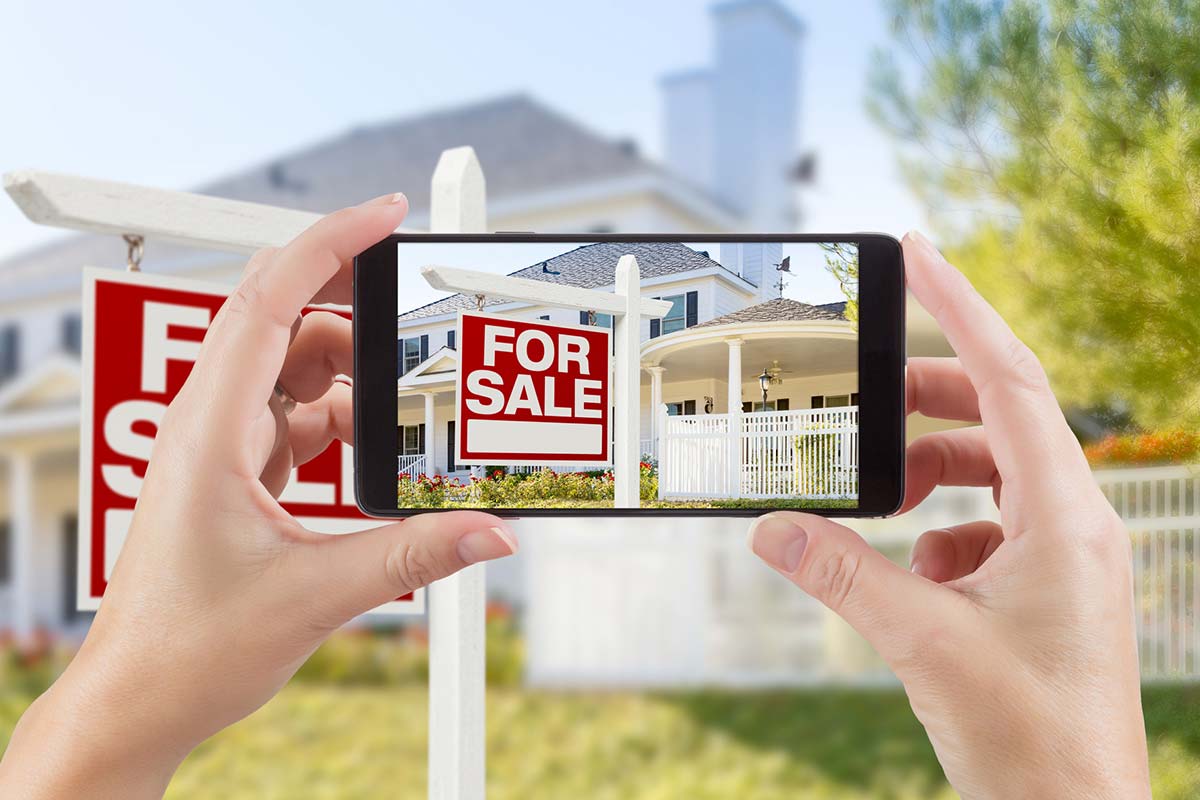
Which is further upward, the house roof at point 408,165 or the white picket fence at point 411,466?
the house roof at point 408,165

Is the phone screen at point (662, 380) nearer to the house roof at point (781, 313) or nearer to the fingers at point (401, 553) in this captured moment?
the house roof at point (781, 313)

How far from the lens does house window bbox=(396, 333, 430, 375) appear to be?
0.95 m

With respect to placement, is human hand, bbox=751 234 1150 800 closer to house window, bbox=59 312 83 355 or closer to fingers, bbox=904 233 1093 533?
fingers, bbox=904 233 1093 533

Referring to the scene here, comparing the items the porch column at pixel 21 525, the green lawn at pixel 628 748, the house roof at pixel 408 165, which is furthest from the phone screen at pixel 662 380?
the house roof at pixel 408 165

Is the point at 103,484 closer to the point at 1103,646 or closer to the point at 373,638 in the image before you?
the point at 1103,646

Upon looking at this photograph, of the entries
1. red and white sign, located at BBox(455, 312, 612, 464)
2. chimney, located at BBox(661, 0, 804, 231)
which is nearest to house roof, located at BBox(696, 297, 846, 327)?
red and white sign, located at BBox(455, 312, 612, 464)

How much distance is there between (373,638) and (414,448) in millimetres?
4234

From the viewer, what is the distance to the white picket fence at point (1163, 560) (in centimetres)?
421

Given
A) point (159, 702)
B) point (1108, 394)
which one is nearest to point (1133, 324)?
point (1108, 394)

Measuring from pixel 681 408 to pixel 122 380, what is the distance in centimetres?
101

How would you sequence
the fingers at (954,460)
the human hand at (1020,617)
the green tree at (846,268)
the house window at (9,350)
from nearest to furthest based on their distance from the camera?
1. the human hand at (1020,617)
2. the green tree at (846,268)
3. the fingers at (954,460)
4. the house window at (9,350)

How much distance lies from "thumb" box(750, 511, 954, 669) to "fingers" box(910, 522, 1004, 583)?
23 centimetres

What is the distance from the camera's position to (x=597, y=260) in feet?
3.22

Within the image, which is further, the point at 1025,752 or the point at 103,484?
the point at 103,484
